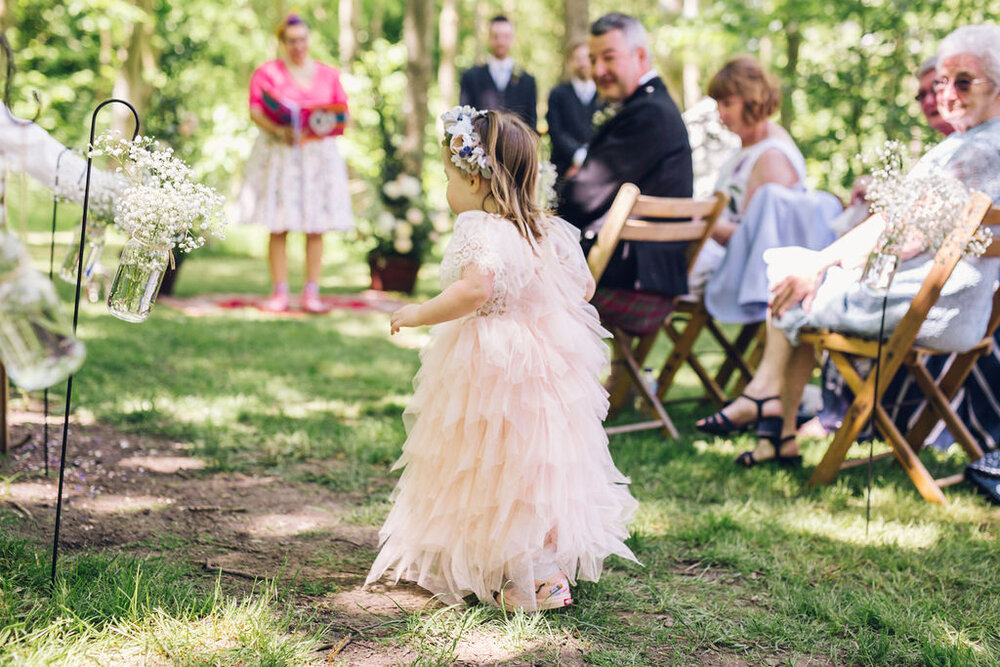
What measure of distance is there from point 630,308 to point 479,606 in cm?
202

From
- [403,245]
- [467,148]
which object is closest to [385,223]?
[403,245]

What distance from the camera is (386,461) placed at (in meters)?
3.57

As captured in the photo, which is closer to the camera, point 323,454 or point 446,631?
point 446,631

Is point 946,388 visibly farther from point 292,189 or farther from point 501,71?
point 501,71

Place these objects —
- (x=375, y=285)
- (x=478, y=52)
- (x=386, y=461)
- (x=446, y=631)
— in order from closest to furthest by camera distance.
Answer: (x=446, y=631) < (x=386, y=461) < (x=375, y=285) < (x=478, y=52)

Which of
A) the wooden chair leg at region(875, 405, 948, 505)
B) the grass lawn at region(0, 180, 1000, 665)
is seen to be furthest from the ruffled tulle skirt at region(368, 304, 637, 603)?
the wooden chair leg at region(875, 405, 948, 505)

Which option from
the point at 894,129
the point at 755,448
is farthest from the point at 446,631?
the point at 894,129

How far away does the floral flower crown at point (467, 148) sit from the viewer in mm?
2352

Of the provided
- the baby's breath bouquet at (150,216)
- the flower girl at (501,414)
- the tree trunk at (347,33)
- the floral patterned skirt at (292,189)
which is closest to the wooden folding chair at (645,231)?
the flower girl at (501,414)

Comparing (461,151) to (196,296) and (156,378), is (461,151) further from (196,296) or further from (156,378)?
(196,296)

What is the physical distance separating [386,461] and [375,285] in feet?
A: 17.2

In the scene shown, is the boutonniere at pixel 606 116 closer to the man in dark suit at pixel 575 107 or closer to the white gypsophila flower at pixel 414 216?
the man in dark suit at pixel 575 107

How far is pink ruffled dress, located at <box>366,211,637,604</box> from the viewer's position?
229 centimetres

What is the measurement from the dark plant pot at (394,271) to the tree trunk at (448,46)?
7933 mm
